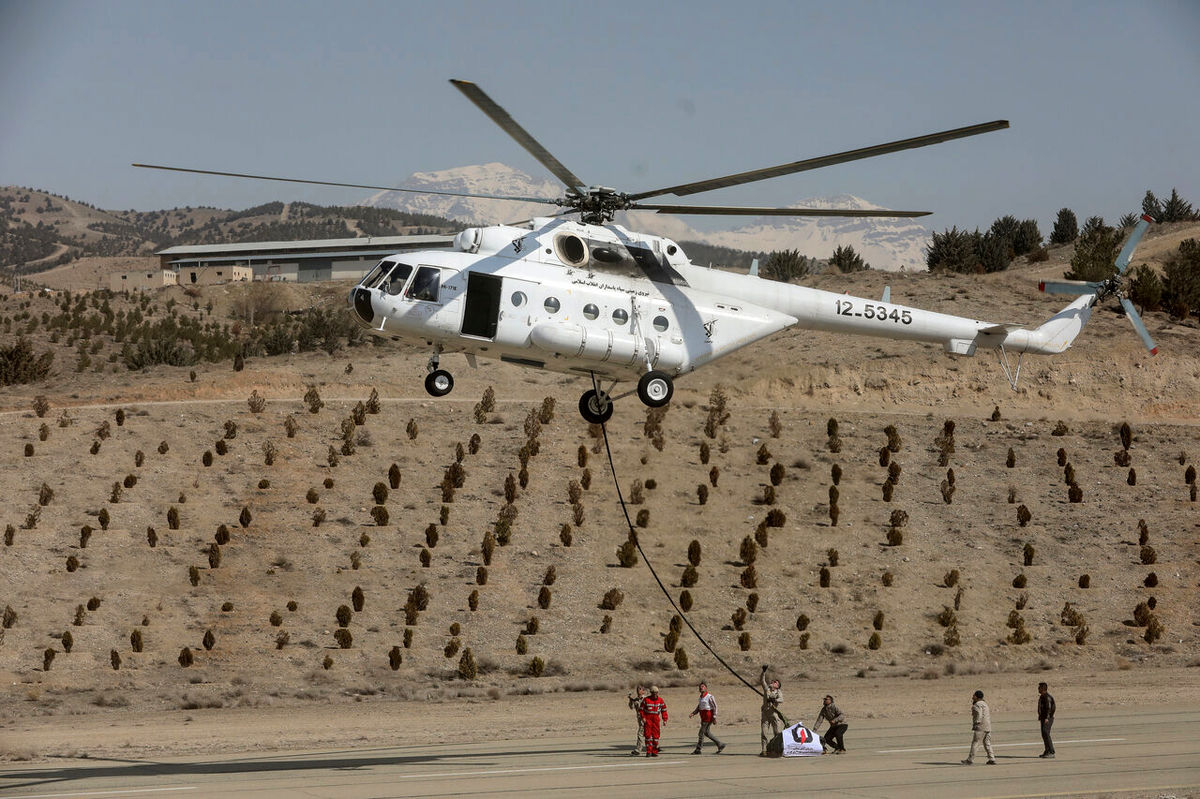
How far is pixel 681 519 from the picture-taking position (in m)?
52.2

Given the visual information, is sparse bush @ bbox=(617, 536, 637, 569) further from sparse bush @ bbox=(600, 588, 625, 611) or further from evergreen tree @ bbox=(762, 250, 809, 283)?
evergreen tree @ bbox=(762, 250, 809, 283)

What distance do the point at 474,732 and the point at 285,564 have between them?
15205 millimetres

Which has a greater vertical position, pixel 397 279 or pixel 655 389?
pixel 397 279

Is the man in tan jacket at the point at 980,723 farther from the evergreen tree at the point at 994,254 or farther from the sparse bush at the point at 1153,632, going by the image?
the evergreen tree at the point at 994,254

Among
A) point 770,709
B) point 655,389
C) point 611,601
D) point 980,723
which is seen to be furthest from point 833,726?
point 611,601

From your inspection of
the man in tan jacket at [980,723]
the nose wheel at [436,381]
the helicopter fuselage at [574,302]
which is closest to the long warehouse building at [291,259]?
the helicopter fuselage at [574,302]

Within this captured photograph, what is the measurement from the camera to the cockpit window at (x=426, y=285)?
2241 cm

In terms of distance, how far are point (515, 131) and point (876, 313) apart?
986cm

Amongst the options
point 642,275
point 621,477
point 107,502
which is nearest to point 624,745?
point 642,275

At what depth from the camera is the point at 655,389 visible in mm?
23406

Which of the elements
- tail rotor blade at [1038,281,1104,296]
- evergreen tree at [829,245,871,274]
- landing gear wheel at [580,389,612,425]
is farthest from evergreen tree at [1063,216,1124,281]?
landing gear wheel at [580,389,612,425]

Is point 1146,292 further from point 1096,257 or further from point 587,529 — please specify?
point 587,529

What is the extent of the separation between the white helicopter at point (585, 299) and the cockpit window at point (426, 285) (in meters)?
0.02

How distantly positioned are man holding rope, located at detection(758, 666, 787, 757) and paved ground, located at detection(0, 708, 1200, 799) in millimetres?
579
